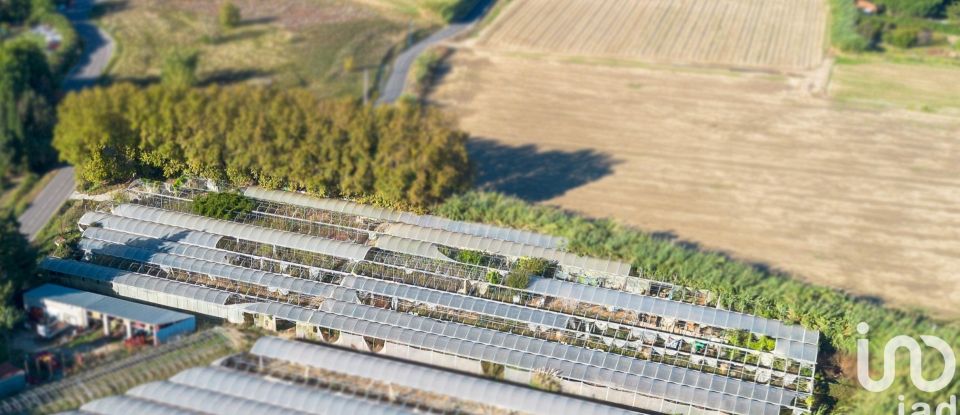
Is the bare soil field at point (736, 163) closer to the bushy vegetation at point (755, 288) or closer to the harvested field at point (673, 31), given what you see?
the harvested field at point (673, 31)

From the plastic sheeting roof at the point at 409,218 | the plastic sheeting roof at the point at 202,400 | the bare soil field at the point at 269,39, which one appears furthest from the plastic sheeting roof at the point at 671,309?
the bare soil field at the point at 269,39

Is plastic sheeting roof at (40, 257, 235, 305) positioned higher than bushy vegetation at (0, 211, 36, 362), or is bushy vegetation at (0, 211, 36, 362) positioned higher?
bushy vegetation at (0, 211, 36, 362)

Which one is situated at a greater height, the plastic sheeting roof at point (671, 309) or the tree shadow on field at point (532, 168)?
the plastic sheeting roof at point (671, 309)

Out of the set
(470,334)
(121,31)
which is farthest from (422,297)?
(121,31)

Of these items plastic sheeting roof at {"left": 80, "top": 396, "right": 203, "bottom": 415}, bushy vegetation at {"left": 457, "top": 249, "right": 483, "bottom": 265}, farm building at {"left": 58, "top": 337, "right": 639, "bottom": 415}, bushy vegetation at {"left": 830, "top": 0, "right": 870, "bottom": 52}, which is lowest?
bushy vegetation at {"left": 830, "top": 0, "right": 870, "bottom": 52}

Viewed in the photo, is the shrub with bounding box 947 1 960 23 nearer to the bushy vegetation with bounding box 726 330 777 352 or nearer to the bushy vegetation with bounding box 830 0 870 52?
the bushy vegetation with bounding box 830 0 870 52

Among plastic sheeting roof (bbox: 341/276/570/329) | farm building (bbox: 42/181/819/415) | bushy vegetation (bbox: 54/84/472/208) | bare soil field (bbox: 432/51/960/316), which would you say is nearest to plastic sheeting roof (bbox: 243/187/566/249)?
farm building (bbox: 42/181/819/415)

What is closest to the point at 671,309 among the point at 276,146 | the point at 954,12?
the point at 276,146
